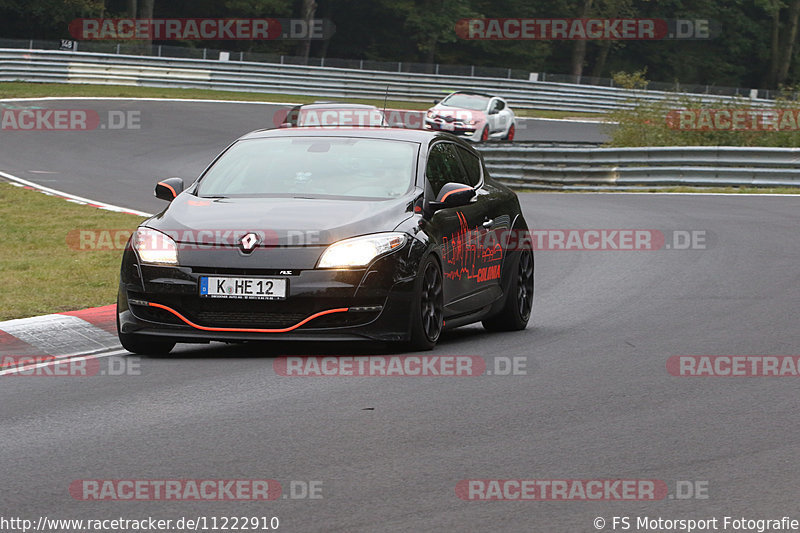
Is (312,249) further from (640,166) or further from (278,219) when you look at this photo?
(640,166)

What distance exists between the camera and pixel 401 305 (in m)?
8.84

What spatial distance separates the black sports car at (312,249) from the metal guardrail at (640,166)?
1666 cm

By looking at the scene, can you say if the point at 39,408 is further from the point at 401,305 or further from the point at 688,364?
the point at 688,364

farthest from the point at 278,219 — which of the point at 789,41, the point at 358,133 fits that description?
the point at 789,41

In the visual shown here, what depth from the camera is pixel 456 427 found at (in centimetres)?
685

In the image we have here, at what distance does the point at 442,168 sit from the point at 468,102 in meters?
31.1

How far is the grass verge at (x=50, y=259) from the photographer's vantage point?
1156 centimetres

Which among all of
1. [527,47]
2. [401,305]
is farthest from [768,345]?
[527,47]

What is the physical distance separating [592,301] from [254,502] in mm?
7428

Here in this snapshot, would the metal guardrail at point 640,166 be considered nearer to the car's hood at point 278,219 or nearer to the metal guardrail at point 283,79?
the metal guardrail at point 283,79

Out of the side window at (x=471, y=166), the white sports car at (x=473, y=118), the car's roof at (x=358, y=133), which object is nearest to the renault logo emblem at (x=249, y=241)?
the car's roof at (x=358, y=133)

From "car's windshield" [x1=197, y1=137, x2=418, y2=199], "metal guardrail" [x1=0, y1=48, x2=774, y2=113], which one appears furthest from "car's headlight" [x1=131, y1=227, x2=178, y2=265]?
"metal guardrail" [x1=0, y1=48, x2=774, y2=113]

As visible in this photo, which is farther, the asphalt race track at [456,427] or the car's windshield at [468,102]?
the car's windshield at [468,102]

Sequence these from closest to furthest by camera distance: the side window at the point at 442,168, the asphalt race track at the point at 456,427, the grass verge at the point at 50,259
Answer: the asphalt race track at the point at 456,427, the side window at the point at 442,168, the grass verge at the point at 50,259
